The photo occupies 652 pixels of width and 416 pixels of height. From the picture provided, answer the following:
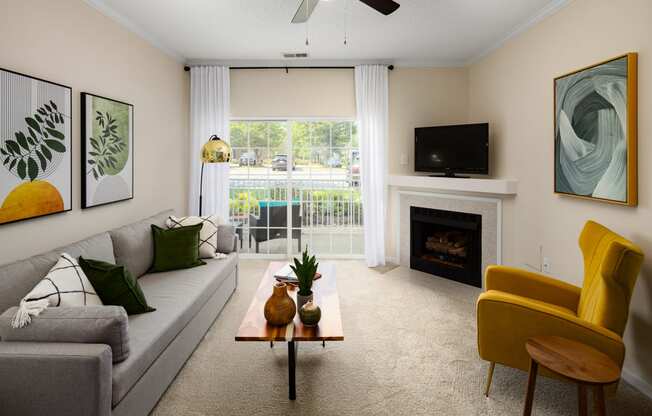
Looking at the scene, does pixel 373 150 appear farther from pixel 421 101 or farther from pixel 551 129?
pixel 551 129

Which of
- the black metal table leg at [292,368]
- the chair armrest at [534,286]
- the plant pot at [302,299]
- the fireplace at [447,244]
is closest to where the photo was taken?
the black metal table leg at [292,368]

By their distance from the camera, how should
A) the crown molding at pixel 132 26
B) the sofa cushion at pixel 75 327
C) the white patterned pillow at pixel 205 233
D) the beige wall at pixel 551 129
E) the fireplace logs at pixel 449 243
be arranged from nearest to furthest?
the sofa cushion at pixel 75 327
the beige wall at pixel 551 129
the crown molding at pixel 132 26
the white patterned pillow at pixel 205 233
the fireplace logs at pixel 449 243

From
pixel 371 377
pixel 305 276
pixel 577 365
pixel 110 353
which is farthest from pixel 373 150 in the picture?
pixel 110 353

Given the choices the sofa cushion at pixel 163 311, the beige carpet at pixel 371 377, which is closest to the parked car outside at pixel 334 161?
the sofa cushion at pixel 163 311

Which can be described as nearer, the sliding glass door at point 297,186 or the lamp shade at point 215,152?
the lamp shade at point 215,152

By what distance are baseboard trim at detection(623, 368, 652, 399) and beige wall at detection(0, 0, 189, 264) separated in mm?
3984

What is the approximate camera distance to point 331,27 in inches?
141

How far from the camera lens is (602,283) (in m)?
1.96

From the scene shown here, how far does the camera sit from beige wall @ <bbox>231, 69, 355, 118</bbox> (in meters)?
4.83

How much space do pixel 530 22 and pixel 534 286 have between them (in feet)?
8.12

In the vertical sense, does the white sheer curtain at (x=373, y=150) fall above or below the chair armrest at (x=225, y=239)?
above

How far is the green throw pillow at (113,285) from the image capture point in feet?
7.16

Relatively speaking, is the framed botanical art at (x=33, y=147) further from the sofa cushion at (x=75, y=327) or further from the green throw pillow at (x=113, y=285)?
the sofa cushion at (x=75, y=327)

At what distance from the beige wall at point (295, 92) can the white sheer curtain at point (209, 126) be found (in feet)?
0.58
